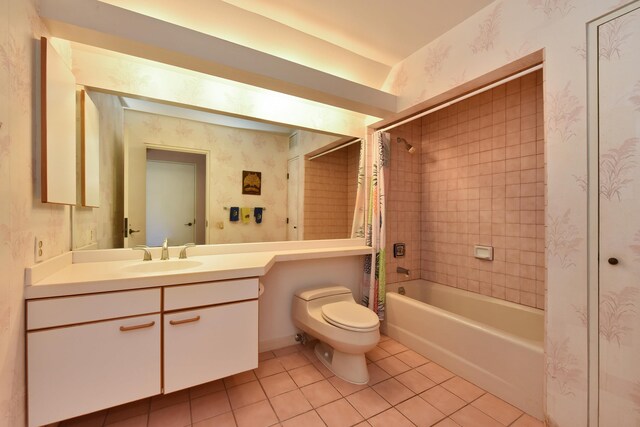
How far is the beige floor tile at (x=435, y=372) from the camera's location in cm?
175

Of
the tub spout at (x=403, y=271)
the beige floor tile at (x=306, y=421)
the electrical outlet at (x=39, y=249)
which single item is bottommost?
the beige floor tile at (x=306, y=421)

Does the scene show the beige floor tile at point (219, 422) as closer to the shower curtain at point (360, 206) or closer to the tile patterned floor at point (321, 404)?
the tile patterned floor at point (321, 404)

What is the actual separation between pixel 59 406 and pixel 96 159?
1.25 metres

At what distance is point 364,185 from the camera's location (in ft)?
8.12

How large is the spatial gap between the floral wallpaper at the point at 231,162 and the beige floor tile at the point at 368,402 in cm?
120

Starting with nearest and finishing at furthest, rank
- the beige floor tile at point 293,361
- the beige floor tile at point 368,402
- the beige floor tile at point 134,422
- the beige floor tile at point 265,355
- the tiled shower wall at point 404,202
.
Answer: the beige floor tile at point 134,422 < the beige floor tile at point 368,402 < the beige floor tile at point 293,361 < the beige floor tile at point 265,355 < the tiled shower wall at point 404,202

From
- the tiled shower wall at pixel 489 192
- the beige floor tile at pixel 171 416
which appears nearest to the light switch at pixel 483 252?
the tiled shower wall at pixel 489 192

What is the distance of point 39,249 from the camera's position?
3.76 feet

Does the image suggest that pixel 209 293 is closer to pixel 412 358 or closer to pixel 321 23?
pixel 412 358

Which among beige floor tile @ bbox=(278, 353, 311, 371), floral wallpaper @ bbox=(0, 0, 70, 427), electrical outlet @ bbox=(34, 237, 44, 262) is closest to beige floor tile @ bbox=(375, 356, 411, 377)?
beige floor tile @ bbox=(278, 353, 311, 371)

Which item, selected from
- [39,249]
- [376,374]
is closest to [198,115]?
[39,249]

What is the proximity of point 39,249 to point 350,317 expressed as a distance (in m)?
1.64

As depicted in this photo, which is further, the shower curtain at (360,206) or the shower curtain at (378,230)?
the shower curtain at (360,206)

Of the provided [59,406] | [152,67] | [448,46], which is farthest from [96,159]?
[448,46]
